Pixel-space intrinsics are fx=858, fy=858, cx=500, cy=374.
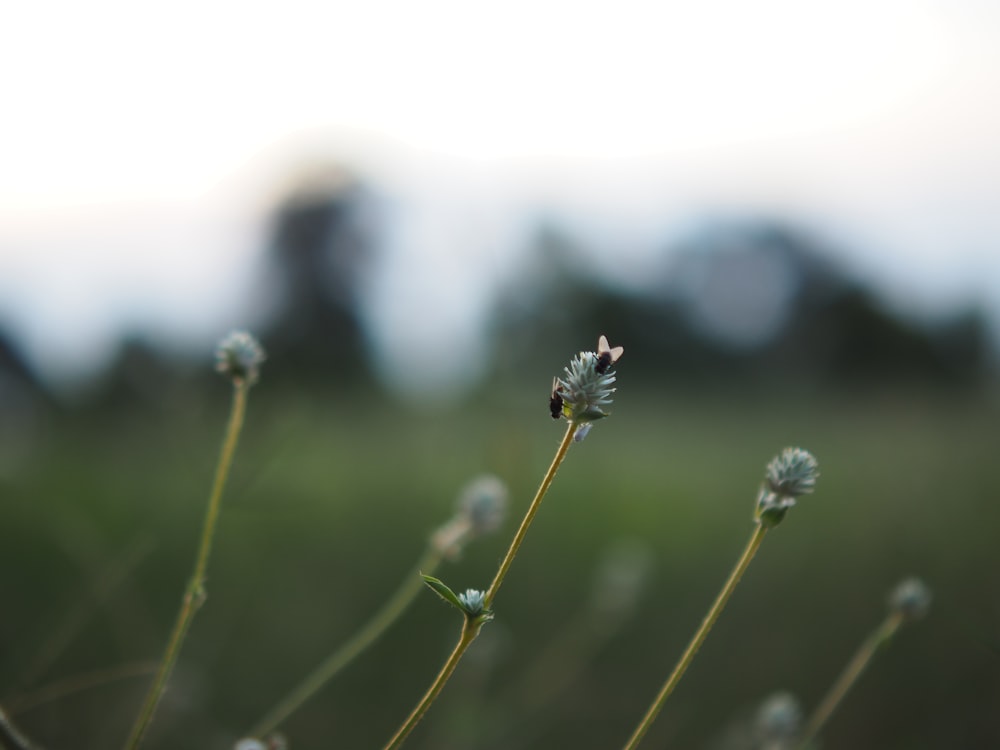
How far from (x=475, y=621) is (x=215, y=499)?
206mm

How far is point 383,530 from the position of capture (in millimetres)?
3346

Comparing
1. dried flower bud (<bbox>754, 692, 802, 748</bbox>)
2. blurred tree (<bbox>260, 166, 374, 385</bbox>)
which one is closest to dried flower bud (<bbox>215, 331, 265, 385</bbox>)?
dried flower bud (<bbox>754, 692, 802, 748</bbox>)

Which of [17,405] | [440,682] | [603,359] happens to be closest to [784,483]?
[603,359]

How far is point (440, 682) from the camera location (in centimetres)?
46

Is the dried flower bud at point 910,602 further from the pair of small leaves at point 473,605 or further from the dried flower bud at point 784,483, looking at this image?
the pair of small leaves at point 473,605

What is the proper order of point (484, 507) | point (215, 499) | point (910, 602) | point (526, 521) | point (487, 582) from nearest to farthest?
point (526, 521), point (215, 499), point (910, 602), point (484, 507), point (487, 582)

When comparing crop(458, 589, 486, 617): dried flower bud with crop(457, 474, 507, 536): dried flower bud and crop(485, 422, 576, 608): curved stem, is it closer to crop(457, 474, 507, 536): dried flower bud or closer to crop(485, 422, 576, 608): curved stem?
crop(485, 422, 576, 608): curved stem

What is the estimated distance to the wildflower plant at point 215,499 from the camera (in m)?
0.51

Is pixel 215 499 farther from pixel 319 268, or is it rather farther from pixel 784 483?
pixel 319 268

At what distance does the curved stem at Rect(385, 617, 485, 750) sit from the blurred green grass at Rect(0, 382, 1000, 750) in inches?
11.7

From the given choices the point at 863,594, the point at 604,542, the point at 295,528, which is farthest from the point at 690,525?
the point at 295,528

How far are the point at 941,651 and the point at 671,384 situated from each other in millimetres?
9420

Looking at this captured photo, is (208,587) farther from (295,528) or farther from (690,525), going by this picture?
(690,525)

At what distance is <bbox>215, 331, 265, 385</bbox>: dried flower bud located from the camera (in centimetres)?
69
